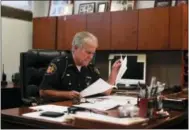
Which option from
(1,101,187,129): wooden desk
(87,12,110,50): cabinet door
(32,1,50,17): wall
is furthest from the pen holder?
(32,1,50,17): wall

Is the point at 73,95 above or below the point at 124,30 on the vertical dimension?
below

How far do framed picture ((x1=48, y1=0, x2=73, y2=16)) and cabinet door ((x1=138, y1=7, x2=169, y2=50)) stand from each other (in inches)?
51.9

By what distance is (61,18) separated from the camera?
4715 millimetres

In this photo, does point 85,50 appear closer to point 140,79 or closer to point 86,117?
point 86,117

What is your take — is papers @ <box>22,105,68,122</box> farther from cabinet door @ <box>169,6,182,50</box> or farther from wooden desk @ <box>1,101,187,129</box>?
cabinet door @ <box>169,6,182,50</box>

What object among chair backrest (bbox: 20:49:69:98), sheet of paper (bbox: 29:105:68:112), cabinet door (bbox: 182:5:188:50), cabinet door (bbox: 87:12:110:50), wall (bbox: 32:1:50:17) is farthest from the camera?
wall (bbox: 32:1:50:17)

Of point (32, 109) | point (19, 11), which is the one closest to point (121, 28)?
point (19, 11)

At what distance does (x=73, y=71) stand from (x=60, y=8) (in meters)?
2.70

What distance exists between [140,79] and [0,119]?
2.75 m

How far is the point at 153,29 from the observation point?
3.93m

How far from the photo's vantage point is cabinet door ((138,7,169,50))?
3.85m

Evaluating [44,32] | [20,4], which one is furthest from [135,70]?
[20,4]

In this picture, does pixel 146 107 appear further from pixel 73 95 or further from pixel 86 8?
pixel 86 8

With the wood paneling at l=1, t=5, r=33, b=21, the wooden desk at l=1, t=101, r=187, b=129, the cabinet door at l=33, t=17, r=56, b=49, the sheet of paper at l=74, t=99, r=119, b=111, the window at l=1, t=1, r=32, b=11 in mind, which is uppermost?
the window at l=1, t=1, r=32, b=11
